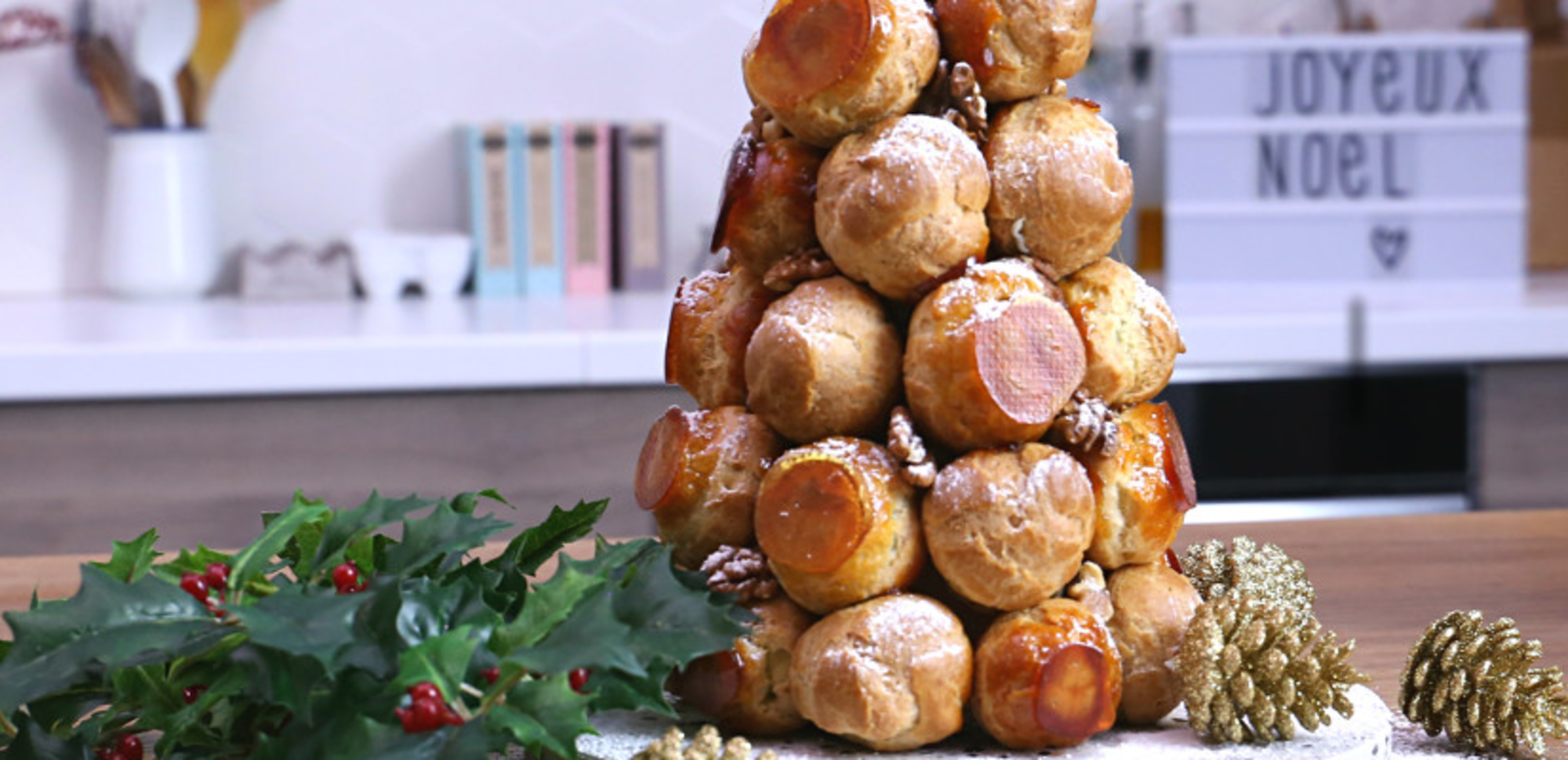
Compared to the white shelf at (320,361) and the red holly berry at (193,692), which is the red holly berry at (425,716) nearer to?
the red holly berry at (193,692)

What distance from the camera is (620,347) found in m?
1.74

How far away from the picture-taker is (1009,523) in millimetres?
542

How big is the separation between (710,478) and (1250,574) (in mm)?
219

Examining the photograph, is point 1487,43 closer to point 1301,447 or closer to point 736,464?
point 1301,447

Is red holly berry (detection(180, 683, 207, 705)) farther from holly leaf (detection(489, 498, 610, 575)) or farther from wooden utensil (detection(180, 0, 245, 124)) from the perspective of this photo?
wooden utensil (detection(180, 0, 245, 124))

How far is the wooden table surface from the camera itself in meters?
0.78

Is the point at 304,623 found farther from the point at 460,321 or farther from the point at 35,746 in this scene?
the point at 460,321

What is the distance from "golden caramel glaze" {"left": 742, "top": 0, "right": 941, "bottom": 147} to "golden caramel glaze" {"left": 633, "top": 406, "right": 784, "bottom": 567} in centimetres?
11

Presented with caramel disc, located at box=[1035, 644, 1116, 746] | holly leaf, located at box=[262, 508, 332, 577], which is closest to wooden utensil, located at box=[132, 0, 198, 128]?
holly leaf, located at box=[262, 508, 332, 577]

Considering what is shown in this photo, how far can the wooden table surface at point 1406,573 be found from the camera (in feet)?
2.57

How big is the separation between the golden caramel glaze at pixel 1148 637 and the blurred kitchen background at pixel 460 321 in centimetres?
116

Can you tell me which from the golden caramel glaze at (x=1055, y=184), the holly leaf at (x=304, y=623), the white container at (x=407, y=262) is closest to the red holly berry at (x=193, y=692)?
the holly leaf at (x=304, y=623)

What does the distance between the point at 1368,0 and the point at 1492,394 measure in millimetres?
919

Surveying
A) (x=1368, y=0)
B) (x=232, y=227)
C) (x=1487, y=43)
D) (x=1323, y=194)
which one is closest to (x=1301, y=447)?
(x=1323, y=194)
